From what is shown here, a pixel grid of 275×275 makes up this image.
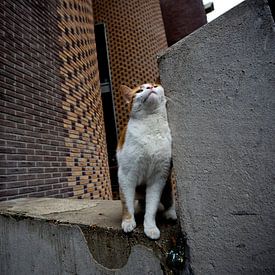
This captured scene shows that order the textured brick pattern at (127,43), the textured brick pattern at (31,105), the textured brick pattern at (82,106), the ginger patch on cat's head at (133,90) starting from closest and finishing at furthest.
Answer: the ginger patch on cat's head at (133,90)
the textured brick pattern at (31,105)
the textured brick pattern at (82,106)
the textured brick pattern at (127,43)

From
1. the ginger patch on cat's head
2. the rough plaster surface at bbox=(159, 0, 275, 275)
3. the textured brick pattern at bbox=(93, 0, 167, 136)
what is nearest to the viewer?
the rough plaster surface at bbox=(159, 0, 275, 275)

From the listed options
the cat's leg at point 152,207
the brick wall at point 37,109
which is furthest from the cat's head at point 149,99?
the brick wall at point 37,109

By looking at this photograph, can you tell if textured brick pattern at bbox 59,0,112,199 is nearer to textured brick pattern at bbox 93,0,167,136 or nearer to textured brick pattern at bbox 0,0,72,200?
textured brick pattern at bbox 0,0,72,200

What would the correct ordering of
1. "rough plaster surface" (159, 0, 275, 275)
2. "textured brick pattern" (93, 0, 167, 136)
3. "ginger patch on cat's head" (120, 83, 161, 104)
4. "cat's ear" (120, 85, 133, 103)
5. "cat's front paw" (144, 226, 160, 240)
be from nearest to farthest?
"rough plaster surface" (159, 0, 275, 275) < "cat's front paw" (144, 226, 160, 240) < "ginger patch on cat's head" (120, 83, 161, 104) < "cat's ear" (120, 85, 133, 103) < "textured brick pattern" (93, 0, 167, 136)

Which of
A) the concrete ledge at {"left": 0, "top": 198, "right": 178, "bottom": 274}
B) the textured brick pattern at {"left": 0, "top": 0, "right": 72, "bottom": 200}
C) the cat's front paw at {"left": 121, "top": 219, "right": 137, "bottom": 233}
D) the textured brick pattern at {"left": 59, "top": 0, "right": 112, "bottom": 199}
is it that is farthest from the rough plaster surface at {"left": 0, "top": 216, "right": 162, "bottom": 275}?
the textured brick pattern at {"left": 59, "top": 0, "right": 112, "bottom": 199}

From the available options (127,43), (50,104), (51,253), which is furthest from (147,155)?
(127,43)

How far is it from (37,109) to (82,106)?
45.4 inches

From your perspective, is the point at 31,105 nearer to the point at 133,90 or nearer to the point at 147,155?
the point at 133,90

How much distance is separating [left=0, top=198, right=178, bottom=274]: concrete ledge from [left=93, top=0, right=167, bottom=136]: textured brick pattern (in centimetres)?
475

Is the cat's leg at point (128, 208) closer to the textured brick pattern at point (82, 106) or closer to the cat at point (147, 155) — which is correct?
the cat at point (147, 155)

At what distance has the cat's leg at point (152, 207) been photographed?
1.12 metres

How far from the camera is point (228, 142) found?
3.18 feet

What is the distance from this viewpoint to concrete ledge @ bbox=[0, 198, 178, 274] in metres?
1.17

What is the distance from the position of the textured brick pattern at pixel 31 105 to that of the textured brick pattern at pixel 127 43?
2978 mm
